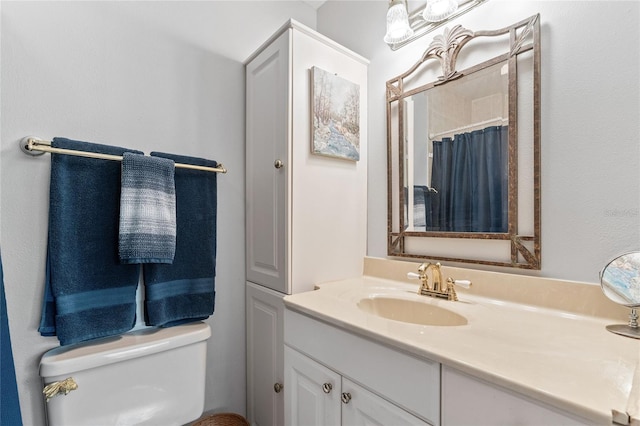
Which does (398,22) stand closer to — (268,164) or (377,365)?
(268,164)

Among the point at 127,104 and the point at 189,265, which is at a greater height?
the point at 127,104

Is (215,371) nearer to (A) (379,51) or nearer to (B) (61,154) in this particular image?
(B) (61,154)

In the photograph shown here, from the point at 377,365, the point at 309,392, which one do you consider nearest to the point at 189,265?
the point at 309,392

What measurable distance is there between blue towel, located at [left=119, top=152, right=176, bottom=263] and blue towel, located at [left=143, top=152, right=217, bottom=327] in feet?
0.35

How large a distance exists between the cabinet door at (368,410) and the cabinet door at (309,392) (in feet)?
0.12

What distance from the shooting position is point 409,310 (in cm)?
111

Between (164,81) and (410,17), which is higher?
(410,17)

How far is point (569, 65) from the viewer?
0.91m

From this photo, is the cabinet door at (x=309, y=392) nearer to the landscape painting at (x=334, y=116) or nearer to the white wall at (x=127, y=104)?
the white wall at (x=127, y=104)

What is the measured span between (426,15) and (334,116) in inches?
20.0

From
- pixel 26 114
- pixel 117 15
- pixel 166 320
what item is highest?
pixel 117 15

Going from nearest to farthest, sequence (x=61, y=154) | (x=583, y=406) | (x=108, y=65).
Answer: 1. (x=583, y=406)
2. (x=61, y=154)
3. (x=108, y=65)

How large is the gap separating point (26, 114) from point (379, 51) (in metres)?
1.42

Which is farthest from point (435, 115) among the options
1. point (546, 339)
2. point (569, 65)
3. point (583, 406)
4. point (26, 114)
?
point (26, 114)
